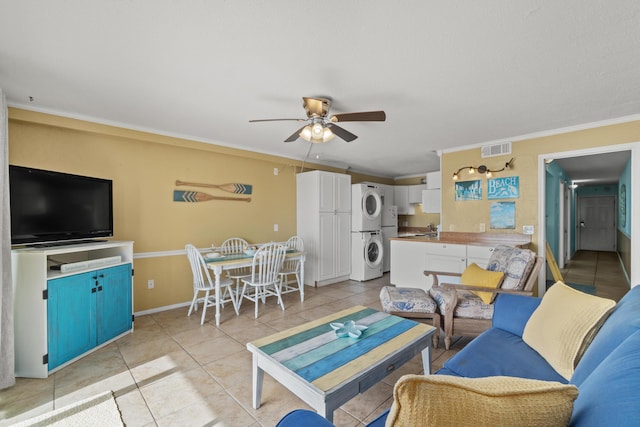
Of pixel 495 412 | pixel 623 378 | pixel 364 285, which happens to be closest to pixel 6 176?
pixel 495 412

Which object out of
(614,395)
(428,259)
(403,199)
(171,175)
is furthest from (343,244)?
(614,395)

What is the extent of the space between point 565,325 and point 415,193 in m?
5.44

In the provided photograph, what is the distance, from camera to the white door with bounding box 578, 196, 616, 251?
873 cm

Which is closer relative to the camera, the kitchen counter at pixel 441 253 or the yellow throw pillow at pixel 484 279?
the yellow throw pillow at pixel 484 279

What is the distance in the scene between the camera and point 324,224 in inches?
200

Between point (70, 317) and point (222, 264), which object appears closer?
point (70, 317)

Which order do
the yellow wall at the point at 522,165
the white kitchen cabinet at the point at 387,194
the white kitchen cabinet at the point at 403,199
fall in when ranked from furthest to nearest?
the white kitchen cabinet at the point at 403,199 → the white kitchen cabinet at the point at 387,194 → the yellow wall at the point at 522,165

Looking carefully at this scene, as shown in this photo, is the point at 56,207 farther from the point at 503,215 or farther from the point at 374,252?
the point at 503,215

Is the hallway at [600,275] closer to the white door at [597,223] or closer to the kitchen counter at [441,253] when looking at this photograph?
the white door at [597,223]

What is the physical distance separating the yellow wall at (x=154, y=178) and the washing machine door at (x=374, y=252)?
219 centimetres

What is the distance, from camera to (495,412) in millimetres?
572

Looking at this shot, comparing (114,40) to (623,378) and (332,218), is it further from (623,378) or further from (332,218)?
(332,218)

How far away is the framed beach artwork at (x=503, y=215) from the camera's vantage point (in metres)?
3.87

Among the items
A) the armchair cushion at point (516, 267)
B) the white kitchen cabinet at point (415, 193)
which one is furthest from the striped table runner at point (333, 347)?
the white kitchen cabinet at point (415, 193)
